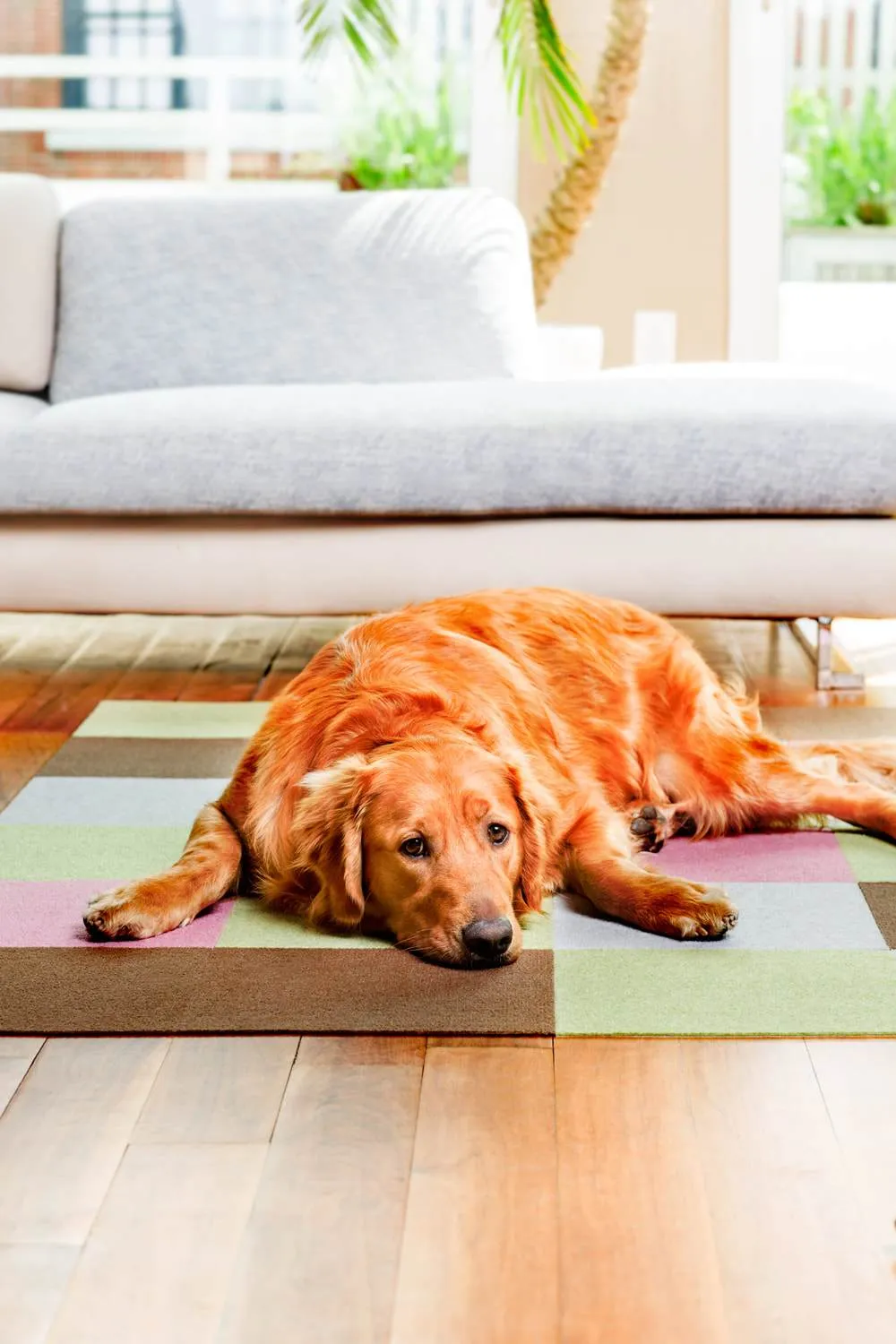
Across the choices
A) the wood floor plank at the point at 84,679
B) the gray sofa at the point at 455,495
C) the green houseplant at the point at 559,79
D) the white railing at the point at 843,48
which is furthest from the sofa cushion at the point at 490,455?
the white railing at the point at 843,48

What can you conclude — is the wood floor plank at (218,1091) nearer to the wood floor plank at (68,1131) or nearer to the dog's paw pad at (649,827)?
the wood floor plank at (68,1131)

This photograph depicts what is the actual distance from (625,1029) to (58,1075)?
1.89ft

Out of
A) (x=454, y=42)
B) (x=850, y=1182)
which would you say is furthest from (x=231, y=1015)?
(x=454, y=42)

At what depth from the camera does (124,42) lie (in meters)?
5.45

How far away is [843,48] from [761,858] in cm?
421

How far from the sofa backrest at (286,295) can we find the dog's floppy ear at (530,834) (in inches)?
79.0

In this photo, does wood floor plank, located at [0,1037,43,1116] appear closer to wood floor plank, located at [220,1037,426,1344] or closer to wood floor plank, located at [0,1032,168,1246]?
wood floor plank, located at [0,1032,168,1246]

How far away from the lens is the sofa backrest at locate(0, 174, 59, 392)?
12.4ft

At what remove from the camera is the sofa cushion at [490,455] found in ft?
9.72

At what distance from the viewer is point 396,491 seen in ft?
9.88

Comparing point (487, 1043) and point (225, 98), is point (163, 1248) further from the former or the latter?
point (225, 98)

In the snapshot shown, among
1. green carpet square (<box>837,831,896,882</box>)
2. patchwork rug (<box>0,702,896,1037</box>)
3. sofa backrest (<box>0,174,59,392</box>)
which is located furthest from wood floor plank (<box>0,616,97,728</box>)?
green carpet square (<box>837,831,896,882</box>)

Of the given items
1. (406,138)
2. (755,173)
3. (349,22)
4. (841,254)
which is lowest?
(841,254)

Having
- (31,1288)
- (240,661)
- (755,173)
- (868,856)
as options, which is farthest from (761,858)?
(755,173)
